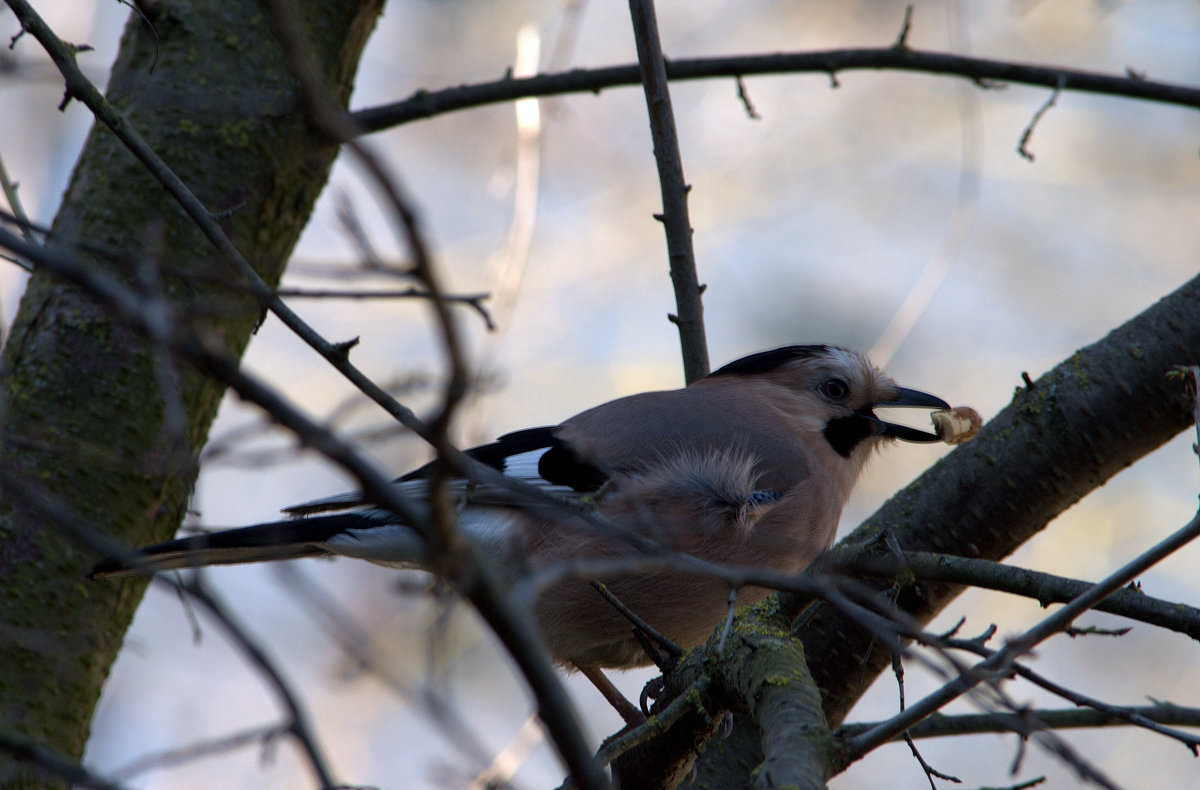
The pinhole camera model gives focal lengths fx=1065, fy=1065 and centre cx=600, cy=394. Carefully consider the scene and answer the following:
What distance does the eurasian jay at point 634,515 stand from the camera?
331cm

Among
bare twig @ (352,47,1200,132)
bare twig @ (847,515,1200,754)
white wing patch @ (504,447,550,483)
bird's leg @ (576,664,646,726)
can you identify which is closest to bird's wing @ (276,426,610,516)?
white wing patch @ (504,447,550,483)

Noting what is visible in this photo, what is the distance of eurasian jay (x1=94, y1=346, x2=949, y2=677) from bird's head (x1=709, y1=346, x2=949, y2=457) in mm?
124

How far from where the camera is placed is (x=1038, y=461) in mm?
2947

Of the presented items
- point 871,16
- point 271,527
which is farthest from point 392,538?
point 871,16

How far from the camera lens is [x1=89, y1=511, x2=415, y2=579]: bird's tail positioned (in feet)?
9.27

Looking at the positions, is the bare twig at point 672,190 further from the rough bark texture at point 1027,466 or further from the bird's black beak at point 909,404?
the bird's black beak at point 909,404

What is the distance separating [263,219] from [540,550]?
135 centimetres

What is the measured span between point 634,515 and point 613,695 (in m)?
0.98

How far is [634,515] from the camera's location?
296cm

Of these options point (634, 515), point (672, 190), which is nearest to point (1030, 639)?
point (634, 515)

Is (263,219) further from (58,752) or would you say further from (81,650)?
(58,752)

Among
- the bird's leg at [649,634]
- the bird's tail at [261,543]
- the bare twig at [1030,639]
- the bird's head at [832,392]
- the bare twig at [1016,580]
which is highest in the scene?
→ the bird's head at [832,392]

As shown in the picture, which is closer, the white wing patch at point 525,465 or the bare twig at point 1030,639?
A: the bare twig at point 1030,639

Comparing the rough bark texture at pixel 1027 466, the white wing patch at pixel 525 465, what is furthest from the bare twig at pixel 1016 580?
the white wing patch at pixel 525 465
